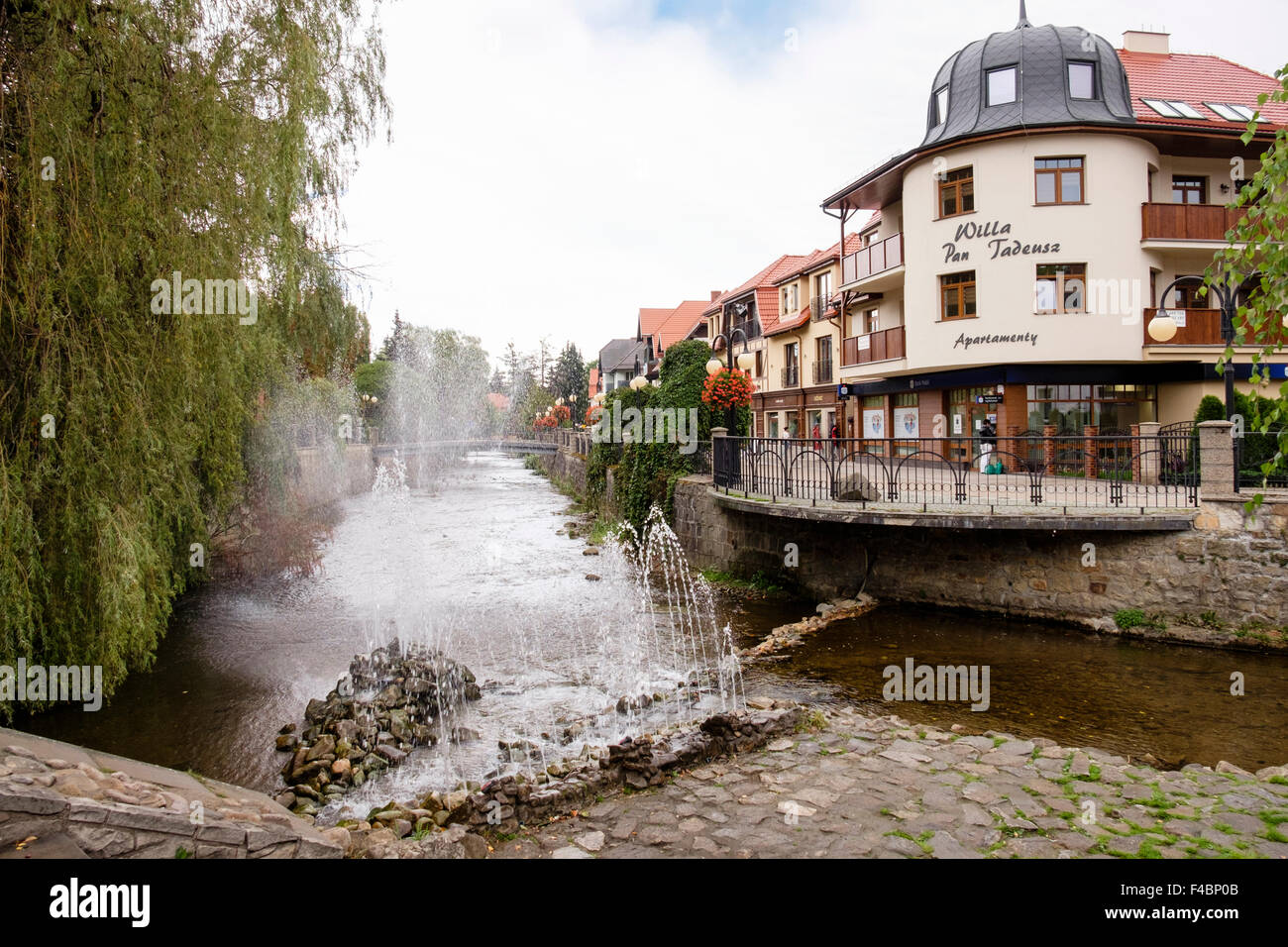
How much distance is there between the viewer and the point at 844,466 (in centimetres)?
1473

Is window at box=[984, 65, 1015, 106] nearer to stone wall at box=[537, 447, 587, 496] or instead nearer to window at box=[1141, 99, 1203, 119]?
window at box=[1141, 99, 1203, 119]

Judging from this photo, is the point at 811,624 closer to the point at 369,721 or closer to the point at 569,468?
the point at 369,721

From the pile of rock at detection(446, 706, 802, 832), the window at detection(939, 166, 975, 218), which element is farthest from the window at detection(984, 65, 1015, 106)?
the pile of rock at detection(446, 706, 802, 832)

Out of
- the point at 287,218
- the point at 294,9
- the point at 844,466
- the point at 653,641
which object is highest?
the point at 294,9

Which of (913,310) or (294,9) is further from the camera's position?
(913,310)

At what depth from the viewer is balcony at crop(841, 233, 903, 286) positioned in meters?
24.6

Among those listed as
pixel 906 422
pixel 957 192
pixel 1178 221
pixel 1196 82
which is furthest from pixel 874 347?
pixel 1196 82

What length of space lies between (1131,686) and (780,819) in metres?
6.59

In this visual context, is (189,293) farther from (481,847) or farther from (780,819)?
(780,819)

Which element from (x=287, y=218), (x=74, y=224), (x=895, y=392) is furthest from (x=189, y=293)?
(x=895, y=392)

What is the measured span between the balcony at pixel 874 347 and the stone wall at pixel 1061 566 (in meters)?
11.0

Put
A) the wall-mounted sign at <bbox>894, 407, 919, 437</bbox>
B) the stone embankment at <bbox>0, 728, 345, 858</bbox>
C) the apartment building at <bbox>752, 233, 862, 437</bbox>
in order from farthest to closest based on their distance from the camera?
the apartment building at <bbox>752, 233, 862, 437</bbox> < the wall-mounted sign at <bbox>894, 407, 919, 437</bbox> < the stone embankment at <bbox>0, 728, 345, 858</bbox>

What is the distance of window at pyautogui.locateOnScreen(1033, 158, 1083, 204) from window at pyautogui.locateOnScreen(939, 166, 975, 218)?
1634 mm

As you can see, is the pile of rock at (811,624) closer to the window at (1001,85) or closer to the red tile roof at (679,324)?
the window at (1001,85)
